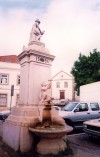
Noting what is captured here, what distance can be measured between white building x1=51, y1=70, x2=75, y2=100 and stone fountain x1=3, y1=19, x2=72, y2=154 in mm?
43351

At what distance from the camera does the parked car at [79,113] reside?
418 inches

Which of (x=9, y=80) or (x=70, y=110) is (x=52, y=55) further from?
(x=9, y=80)

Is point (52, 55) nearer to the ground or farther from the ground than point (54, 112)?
farther from the ground

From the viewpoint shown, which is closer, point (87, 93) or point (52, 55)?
point (52, 55)

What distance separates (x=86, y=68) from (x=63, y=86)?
16688 millimetres

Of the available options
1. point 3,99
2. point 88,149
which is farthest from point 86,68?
point 88,149

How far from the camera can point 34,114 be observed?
261 inches

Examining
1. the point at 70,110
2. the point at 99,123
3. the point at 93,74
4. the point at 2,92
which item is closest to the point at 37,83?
the point at 99,123

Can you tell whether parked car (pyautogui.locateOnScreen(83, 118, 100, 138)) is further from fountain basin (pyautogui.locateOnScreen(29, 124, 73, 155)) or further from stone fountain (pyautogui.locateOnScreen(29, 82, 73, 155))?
fountain basin (pyautogui.locateOnScreen(29, 124, 73, 155))

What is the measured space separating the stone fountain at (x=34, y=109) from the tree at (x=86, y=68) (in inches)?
1078

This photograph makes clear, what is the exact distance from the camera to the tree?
3469 cm

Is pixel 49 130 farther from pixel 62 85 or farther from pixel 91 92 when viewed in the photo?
pixel 62 85

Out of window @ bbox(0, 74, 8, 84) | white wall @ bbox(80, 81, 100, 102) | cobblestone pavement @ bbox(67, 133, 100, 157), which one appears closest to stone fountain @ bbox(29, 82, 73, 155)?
cobblestone pavement @ bbox(67, 133, 100, 157)

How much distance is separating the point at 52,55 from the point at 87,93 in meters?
18.2
